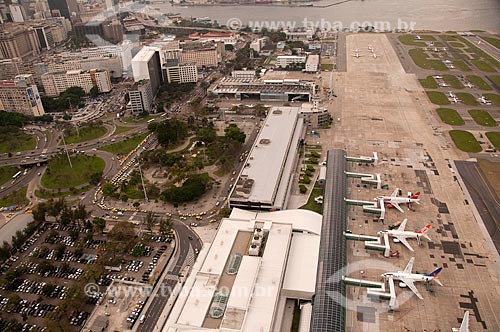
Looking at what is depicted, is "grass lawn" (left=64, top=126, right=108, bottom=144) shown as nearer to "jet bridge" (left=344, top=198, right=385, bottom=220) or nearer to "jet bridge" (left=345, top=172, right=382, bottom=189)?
"jet bridge" (left=345, top=172, right=382, bottom=189)

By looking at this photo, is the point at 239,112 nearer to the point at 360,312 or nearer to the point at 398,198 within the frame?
the point at 398,198

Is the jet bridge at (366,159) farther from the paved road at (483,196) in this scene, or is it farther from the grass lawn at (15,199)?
the grass lawn at (15,199)

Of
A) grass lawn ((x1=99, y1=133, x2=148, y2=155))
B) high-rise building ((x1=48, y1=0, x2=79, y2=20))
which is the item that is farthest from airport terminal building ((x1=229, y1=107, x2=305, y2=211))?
high-rise building ((x1=48, y1=0, x2=79, y2=20))

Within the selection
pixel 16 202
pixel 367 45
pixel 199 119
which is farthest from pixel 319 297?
pixel 367 45

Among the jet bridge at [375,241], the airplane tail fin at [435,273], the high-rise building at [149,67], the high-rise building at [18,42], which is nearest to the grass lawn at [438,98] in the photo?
the jet bridge at [375,241]

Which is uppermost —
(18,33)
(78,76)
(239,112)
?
(18,33)

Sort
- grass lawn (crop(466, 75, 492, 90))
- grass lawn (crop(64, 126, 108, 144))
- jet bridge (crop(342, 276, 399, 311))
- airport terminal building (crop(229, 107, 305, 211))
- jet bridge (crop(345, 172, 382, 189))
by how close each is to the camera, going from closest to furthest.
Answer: jet bridge (crop(342, 276, 399, 311))
airport terminal building (crop(229, 107, 305, 211))
jet bridge (crop(345, 172, 382, 189))
grass lawn (crop(64, 126, 108, 144))
grass lawn (crop(466, 75, 492, 90))
